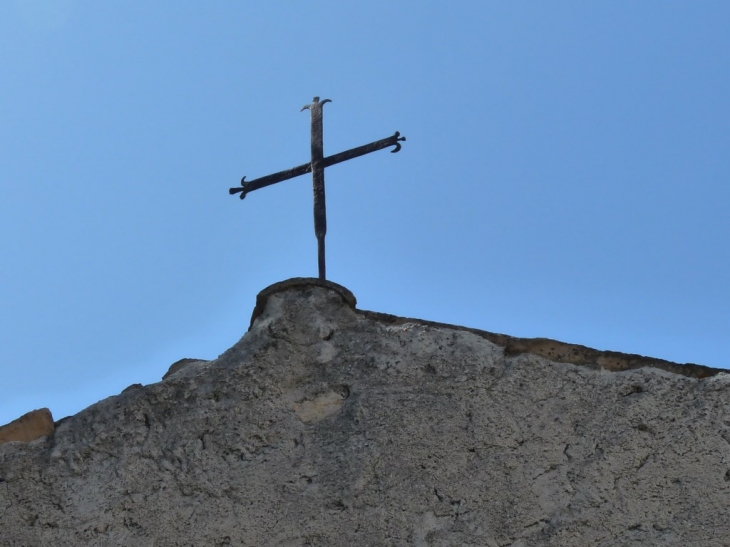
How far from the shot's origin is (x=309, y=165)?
602 centimetres

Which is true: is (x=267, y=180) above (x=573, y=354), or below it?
above

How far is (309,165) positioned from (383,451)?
1.95 m

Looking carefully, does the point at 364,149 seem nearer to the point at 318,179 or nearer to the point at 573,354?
the point at 318,179

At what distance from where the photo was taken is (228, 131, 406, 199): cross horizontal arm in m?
6.03

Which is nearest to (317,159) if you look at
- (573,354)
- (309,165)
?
(309,165)

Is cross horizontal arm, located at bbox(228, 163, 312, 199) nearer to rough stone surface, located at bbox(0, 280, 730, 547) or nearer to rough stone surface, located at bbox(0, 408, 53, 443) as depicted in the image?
rough stone surface, located at bbox(0, 280, 730, 547)

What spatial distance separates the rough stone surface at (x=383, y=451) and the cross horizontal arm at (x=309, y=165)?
1.38 metres

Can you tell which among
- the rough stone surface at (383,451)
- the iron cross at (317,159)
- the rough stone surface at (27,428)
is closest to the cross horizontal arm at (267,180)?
the iron cross at (317,159)

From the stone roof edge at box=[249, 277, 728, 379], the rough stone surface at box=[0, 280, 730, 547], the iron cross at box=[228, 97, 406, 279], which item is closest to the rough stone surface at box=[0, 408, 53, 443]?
the rough stone surface at box=[0, 280, 730, 547]

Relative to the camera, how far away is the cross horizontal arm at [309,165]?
6.03 meters

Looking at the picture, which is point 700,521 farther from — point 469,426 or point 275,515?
point 275,515

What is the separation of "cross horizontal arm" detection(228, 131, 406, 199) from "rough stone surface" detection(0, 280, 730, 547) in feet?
4.53

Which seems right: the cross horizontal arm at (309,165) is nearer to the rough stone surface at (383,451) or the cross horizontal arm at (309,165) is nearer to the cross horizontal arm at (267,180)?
the cross horizontal arm at (267,180)

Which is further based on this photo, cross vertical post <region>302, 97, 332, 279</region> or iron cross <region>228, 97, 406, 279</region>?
iron cross <region>228, 97, 406, 279</region>
